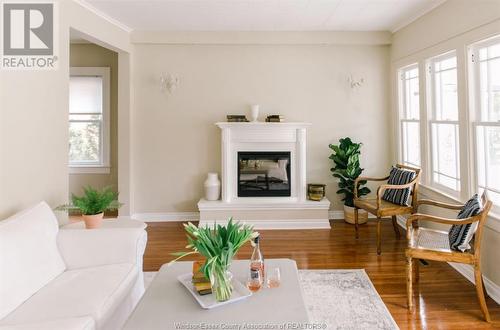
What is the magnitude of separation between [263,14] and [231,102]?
4.60ft

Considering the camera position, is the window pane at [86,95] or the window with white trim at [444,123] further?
the window pane at [86,95]

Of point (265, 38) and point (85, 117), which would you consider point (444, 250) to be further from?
point (85, 117)

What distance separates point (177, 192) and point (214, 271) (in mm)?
3465

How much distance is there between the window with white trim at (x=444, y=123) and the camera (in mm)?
3498

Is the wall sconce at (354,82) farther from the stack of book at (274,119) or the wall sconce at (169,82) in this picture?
the wall sconce at (169,82)

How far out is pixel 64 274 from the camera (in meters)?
2.27

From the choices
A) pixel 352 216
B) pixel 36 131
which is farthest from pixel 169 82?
pixel 352 216

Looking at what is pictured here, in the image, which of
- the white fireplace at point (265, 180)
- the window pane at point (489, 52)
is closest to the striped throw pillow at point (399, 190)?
the white fireplace at point (265, 180)

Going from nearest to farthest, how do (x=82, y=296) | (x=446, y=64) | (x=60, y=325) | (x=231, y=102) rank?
(x=60, y=325)
(x=82, y=296)
(x=446, y=64)
(x=231, y=102)

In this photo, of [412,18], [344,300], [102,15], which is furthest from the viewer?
[412,18]

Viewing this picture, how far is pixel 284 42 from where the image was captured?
193 inches

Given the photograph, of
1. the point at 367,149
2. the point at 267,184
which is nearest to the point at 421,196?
the point at 367,149

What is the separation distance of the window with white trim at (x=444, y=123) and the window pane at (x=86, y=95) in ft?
16.3

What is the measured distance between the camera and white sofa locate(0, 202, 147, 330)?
1.78 metres
